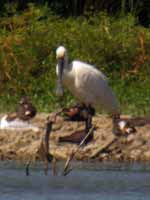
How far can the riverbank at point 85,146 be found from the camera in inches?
522

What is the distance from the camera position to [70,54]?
17.5m

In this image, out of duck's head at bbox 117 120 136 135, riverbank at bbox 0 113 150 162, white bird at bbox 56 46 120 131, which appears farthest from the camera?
duck's head at bbox 117 120 136 135

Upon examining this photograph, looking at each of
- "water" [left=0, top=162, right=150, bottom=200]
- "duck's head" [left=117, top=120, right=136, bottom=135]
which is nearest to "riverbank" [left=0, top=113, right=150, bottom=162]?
"duck's head" [left=117, top=120, right=136, bottom=135]

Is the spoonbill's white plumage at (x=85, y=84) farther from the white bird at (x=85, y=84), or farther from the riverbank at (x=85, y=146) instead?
the riverbank at (x=85, y=146)

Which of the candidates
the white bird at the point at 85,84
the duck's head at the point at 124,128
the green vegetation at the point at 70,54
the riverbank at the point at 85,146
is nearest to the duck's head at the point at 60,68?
the white bird at the point at 85,84

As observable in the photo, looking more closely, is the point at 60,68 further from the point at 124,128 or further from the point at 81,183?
the point at 81,183

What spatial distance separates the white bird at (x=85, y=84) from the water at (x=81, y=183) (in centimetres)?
109

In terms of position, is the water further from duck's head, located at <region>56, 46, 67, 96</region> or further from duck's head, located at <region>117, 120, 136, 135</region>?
duck's head, located at <region>56, 46, 67, 96</region>

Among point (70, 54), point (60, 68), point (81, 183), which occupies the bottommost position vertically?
point (70, 54)

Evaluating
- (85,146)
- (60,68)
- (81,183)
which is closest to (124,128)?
(85,146)

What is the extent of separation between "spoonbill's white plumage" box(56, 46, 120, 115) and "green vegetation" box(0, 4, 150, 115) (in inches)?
101

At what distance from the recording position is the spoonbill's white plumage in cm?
1370

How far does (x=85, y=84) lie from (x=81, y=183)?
7.93 feet

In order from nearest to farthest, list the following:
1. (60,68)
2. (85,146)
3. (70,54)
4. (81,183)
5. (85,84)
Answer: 1. (81,183)
2. (85,146)
3. (60,68)
4. (85,84)
5. (70,54)
